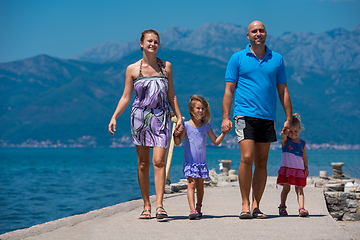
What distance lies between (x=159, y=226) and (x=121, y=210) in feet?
7.09

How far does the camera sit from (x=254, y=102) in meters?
4.82

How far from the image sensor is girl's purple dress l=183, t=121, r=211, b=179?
17.1 feet

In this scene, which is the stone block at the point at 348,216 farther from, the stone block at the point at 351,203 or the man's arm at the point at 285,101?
the man's arm at the point at 285,101

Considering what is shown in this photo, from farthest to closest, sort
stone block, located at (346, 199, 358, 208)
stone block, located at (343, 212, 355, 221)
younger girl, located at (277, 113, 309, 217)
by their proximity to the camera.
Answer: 1. stone block, located at (346, 199, 358, 208)
2. stone block, located at (343, 212, 355, 221)
3. younger girl, located at (277, 113, 309, 217)

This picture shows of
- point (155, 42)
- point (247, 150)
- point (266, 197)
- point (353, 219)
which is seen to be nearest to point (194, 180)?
point (247, 150)

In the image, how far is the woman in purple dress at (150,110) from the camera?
16.5 feet

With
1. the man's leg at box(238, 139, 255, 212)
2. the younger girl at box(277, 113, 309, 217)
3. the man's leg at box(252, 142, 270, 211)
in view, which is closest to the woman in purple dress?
the man's leg at box(238, 139, 255, 212)

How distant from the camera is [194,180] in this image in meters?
5.26

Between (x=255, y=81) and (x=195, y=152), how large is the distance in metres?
1.14

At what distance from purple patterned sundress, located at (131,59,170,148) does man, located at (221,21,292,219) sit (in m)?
0.72

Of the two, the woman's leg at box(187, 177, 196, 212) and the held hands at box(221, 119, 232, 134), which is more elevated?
the held hands at box(221, 119, 232, 134)

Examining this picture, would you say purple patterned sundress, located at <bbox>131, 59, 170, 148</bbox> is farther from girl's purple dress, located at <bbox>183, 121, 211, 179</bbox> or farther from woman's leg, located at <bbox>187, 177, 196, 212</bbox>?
woman's leg, located at <bbox>187, 177, 196, 212</bbox>

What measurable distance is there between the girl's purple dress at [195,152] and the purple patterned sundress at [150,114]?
0.37 m

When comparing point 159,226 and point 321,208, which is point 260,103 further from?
point 321,208
